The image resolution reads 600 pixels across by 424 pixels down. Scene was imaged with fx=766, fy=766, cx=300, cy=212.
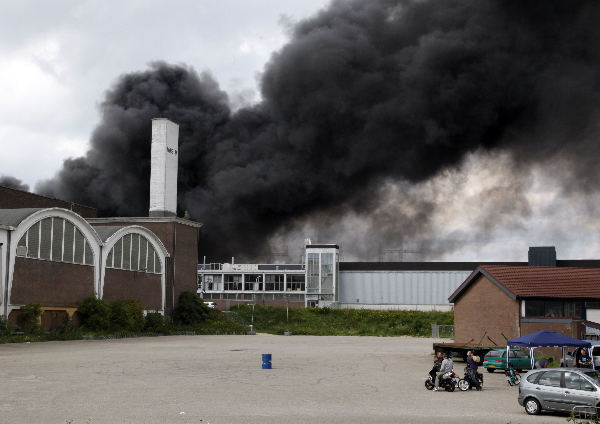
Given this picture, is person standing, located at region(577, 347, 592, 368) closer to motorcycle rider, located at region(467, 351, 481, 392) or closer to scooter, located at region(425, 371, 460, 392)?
motorcycle rider, located at region(467, 351, 481, 392)

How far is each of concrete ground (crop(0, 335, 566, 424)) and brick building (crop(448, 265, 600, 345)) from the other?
6881mm

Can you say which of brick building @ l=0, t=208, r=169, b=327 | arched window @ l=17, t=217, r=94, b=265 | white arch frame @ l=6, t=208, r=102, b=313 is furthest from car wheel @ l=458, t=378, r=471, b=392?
arched window @ l=17, t=217, r=94, b=265

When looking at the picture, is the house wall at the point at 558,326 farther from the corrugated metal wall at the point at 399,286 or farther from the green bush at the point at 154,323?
the corrugated metal wall at the point at 399,286

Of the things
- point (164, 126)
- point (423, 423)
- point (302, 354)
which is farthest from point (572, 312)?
point (164, 126)

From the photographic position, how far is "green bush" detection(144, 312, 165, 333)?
63.4m

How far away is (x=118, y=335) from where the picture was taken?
185ft

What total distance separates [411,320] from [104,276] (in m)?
37.6

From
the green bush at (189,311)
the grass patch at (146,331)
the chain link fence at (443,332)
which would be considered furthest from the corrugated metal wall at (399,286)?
the green bush at (189,311)

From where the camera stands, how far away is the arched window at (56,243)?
51.0 metres

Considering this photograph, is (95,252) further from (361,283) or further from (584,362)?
(361,283)

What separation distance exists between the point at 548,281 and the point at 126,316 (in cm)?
3215

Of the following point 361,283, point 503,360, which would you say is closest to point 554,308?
point 503,360

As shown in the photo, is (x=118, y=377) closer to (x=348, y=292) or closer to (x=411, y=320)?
(x=411, y=320)

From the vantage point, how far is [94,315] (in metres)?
56.2
